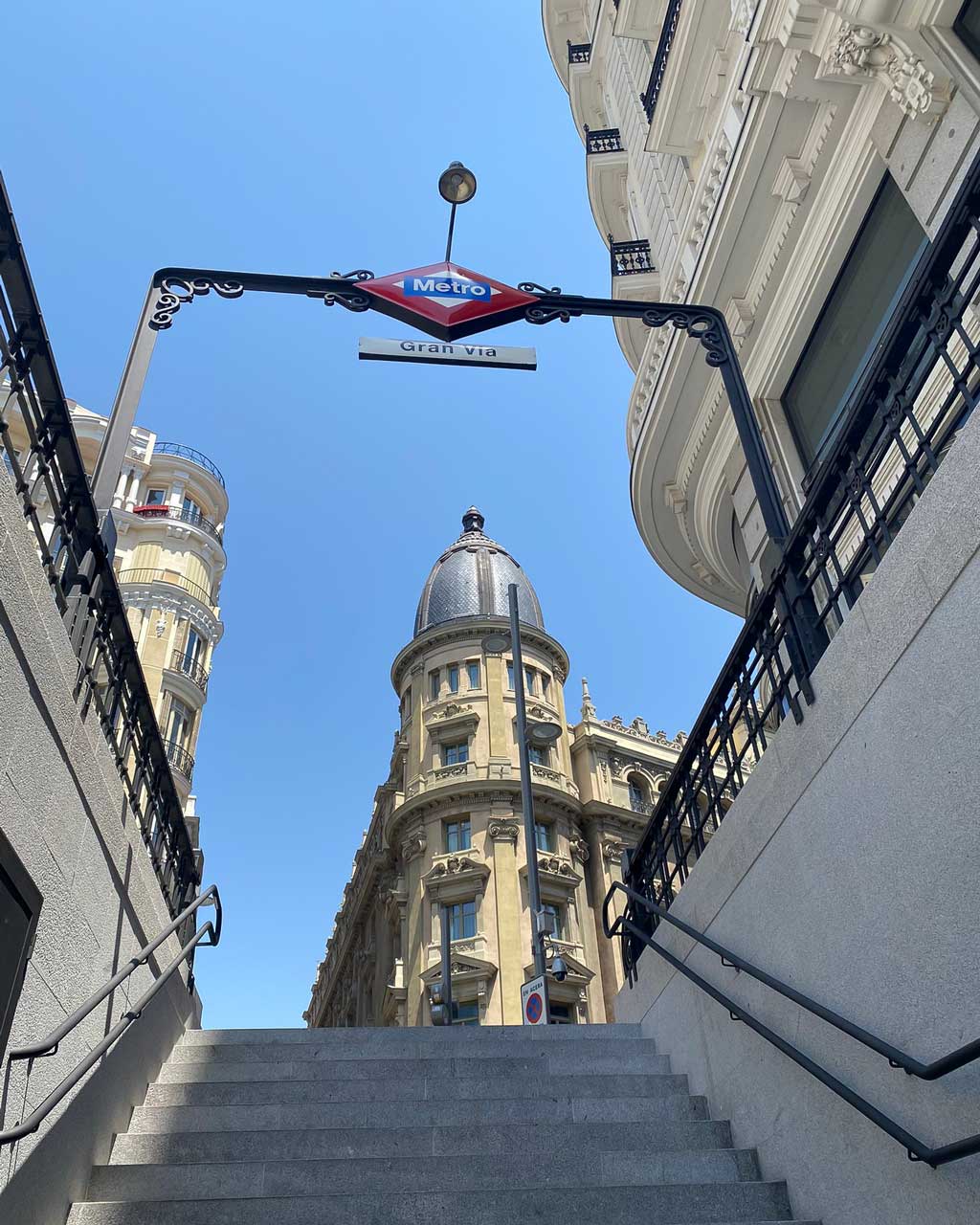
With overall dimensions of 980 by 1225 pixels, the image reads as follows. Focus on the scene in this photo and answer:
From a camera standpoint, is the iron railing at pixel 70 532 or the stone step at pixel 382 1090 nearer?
the iron railing at pixel 70 532

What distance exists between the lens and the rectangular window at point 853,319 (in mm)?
8711

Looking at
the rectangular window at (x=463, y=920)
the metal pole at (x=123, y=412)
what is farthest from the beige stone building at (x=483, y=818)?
the metal pole at (x=123, y=412)

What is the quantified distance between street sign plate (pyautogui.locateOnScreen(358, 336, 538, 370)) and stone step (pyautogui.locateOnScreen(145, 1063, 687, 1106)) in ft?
17.0

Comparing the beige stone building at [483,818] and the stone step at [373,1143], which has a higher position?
the beige stone building at [483,818]

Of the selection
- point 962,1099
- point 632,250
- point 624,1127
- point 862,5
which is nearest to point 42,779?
point 624,1127

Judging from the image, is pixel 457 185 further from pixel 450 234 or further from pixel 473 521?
pixel 473 521

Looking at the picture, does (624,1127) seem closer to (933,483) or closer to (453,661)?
(933,483)

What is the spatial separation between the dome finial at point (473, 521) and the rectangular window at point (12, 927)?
52486 millimetres

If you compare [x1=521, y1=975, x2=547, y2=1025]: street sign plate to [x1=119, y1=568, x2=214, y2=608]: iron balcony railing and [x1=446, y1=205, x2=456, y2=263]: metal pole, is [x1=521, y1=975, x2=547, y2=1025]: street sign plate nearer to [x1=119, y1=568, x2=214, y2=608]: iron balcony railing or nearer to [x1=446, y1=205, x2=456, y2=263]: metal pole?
[x1=446, y1=205, x2=456, y2=263]: metal pole

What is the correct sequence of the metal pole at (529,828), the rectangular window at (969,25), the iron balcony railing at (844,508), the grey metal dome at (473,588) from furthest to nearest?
the grey metal dome at (473,588)
the metal pole at (529,828)
the rectangular window at (969,25)
the iron balcony railing at (844,508)

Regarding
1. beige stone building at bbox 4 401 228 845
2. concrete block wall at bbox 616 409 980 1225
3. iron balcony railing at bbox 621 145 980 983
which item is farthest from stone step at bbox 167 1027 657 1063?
beige stone building at bbox 4 401 228 845

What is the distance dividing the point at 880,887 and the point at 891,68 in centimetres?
710

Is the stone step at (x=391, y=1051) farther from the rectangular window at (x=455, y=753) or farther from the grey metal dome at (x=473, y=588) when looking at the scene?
the grey metal dome at (x=473, y=588)

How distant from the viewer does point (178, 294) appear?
749 centimetres
